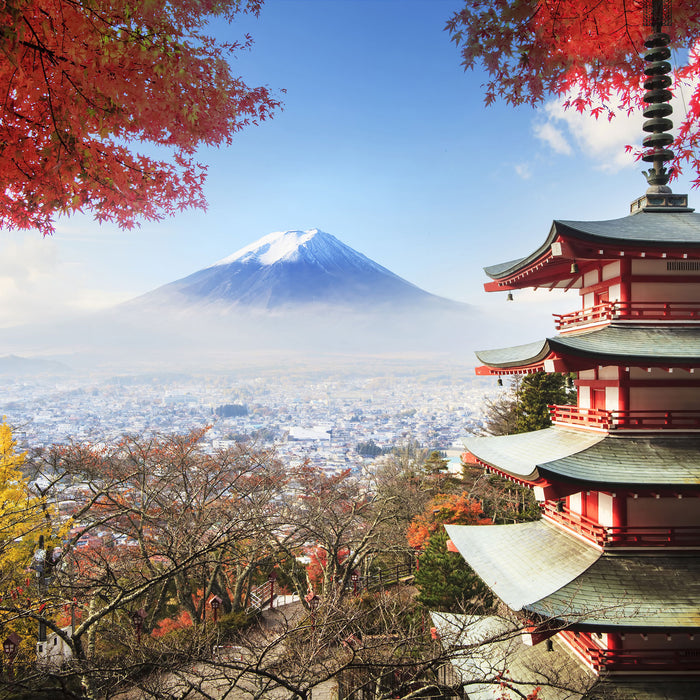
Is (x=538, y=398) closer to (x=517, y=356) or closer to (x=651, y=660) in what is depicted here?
(x=517, y=356)

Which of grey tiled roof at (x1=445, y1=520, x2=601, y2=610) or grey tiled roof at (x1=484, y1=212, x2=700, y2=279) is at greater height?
grey tiled roof at (x1=484, y1=212, x2=700, y2=279)

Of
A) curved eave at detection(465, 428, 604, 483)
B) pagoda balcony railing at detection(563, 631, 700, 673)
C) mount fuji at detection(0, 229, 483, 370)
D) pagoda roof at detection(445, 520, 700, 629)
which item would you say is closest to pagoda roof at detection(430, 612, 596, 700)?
pagoda balcony railing at detection(563, 631, 700, 673)

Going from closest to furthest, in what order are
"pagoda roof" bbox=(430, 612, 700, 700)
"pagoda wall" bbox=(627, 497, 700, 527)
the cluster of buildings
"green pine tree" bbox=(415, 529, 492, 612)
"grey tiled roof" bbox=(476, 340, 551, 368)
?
"pagoda roof" bbox=(430, 612, 700, 700), "pagoda wall" bbox=(627, 497, 700, 527), "grey tiled roof" bbox=(476, 340, 551, 368), "green pine tree" bbox=(415, 529, 492, 612), the cluster of buildings

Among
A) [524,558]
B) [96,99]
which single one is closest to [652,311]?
[524,558]

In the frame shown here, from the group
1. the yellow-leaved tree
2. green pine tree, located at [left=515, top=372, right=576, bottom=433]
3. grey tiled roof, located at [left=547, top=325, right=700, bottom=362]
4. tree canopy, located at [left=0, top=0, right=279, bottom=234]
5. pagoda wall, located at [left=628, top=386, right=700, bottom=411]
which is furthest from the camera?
green pine tree, located at [left=515, top=372, right=576, bottom=433]

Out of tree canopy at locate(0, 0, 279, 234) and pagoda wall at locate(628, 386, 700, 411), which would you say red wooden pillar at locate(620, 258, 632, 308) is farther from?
tree canopy at locate(0, 0, 279, 234)

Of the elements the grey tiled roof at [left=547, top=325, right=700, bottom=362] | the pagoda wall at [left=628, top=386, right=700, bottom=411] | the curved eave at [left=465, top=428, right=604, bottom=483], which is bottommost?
the curved eave at [left=465, top=428, right=604, bottom=483]

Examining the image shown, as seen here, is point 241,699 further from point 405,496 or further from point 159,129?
point 405,496
